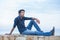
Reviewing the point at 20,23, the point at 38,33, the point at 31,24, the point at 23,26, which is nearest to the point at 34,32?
the point at 38,33

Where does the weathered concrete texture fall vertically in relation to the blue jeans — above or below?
below

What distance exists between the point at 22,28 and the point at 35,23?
560 mm

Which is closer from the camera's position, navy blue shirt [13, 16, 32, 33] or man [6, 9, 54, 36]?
man [6, 9, 54, 36]

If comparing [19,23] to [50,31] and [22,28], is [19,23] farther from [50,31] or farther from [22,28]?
[50,31]

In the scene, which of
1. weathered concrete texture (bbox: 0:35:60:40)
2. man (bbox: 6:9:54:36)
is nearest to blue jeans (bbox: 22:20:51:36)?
man (bbox: 6:9:54:36)

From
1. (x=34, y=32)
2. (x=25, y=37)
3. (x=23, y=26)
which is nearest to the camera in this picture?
(x=25, y=37)

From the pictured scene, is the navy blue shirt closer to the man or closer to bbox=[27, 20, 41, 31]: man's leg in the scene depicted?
the man

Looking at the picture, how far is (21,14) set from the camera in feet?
31.0

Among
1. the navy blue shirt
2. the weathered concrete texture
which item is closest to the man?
the navy blue shirt

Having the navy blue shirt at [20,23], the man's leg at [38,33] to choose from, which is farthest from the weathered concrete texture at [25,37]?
the navy blue shirt at [20,23]

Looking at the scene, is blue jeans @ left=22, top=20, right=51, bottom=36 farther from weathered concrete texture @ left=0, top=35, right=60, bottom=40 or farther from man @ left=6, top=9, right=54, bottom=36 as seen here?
weathered concrete texture @ left=0, top=35, right=60, bottom=40

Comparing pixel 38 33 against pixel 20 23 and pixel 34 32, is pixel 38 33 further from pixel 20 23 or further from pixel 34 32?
pixel 20 23

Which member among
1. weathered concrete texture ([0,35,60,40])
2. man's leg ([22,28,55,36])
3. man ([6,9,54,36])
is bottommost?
weathered concrete texture ([0,35,60,40])

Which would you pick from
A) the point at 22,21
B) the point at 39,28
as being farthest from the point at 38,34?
the point at 22,21
